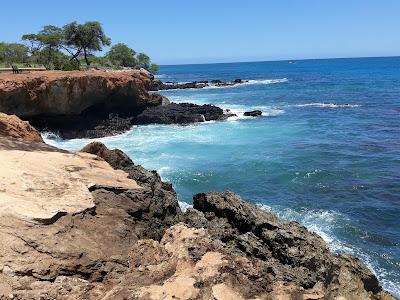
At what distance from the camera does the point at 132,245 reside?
8.29m

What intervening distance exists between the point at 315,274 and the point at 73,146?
22.8 metres

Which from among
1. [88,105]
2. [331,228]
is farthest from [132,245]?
[88,105]

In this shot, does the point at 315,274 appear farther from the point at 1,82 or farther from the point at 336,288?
the point at 1,82

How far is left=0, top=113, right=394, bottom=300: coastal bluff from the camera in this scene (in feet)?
22.0

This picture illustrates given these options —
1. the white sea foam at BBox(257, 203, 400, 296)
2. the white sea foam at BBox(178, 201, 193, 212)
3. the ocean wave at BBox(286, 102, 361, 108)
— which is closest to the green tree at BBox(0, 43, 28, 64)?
the ocean wave at BBox(286, 102, 361, 108)

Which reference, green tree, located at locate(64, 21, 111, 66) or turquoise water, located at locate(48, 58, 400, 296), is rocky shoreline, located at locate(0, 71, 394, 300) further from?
green tree, located at locate(64, 21, 111, 66)

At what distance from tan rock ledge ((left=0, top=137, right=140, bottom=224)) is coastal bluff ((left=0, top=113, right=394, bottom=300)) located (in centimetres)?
2

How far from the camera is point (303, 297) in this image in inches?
256

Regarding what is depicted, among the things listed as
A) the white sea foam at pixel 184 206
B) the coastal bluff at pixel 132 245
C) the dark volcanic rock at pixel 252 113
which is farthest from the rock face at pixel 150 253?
the dark volcanic rock at pixel 252 113

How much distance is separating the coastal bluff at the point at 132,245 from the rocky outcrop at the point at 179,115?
28.4 meters

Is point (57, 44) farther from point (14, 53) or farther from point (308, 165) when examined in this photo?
point (308, 165)

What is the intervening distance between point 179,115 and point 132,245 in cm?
3321

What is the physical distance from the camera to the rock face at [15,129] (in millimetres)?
14368

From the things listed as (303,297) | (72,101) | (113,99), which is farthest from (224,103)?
(303,297)
